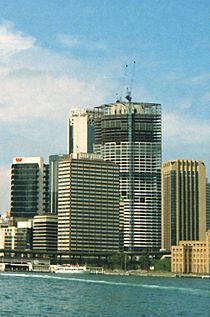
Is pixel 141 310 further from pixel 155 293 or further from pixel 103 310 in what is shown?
pixel 155 293

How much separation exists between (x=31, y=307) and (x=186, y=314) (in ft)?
71.9

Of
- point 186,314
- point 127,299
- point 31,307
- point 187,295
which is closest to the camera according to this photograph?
point 186,314

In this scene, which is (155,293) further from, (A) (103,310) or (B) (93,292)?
(A) (103,310)

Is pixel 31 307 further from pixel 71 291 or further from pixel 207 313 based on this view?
pixel 71 291

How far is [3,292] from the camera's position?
157750 millimetres

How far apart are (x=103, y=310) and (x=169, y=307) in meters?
11.1

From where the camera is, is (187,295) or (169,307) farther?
(187,295)

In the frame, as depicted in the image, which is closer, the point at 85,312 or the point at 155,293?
the point at 85,312

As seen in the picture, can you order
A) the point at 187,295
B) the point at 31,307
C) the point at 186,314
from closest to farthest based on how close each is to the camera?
the point at 186,314 → the point at 31,307 → the point at 187,295

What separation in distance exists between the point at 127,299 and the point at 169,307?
17.3m

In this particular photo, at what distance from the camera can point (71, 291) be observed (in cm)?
15888

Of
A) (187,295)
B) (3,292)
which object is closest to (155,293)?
(187,295)

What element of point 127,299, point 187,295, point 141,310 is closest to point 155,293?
point 187,295

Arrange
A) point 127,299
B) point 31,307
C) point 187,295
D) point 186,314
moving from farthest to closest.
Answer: point 187,295
point 127,299
point 31,307
point 186,314
